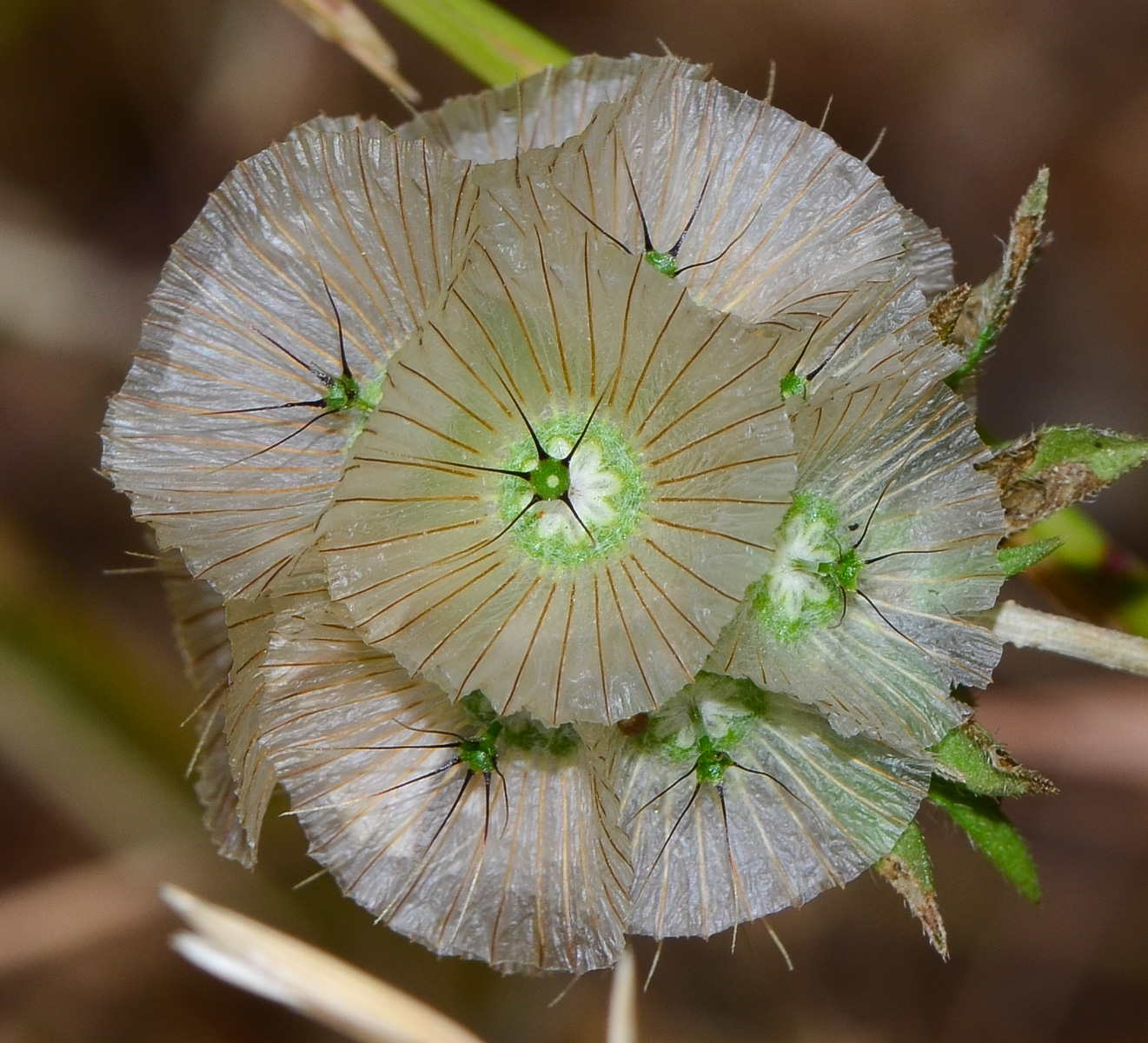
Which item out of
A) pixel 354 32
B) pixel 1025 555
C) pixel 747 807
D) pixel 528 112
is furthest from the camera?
pixel 354 32

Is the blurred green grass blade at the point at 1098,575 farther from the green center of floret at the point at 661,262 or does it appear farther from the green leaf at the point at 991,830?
the green center of floret at the point at 661,262

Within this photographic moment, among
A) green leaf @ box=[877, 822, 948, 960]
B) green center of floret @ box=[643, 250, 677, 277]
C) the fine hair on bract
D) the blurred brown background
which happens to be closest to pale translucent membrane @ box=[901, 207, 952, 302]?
the fine hair on bract

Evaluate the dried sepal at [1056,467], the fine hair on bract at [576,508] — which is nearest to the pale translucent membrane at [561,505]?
the fine hair on bract at [576,508]

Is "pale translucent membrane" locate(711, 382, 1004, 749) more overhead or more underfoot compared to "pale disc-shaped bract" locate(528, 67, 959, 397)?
more underfoot

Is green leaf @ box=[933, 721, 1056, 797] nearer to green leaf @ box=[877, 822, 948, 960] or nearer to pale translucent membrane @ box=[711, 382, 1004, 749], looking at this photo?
pale translucent membrane @ box=[711, 382, 1004, 749]

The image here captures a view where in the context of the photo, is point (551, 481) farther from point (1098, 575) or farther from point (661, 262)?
point (1098, 575)

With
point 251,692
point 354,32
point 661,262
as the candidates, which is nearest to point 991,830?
point 661,262
